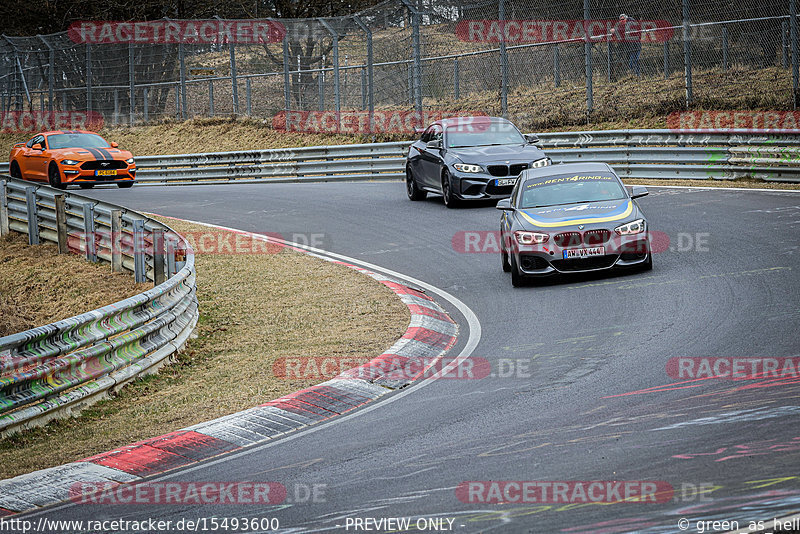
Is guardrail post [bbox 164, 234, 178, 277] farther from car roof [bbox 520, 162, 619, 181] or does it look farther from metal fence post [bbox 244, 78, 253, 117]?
metal fence post [bbox 244, 78, 253, 117]

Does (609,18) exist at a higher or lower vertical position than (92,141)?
higher

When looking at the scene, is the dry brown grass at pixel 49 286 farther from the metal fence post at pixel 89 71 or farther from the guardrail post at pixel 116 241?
the metal fence post at pixel 89 71

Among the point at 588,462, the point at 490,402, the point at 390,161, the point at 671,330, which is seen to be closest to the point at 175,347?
the point at 490,402

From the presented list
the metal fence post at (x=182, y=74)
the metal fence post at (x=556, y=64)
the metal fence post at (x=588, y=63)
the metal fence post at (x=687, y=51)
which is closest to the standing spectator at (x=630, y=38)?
the metal fence post at (x=588, y=63)

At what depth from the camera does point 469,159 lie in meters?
19.1

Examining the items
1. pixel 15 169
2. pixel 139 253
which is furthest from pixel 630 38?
pixel 15 169

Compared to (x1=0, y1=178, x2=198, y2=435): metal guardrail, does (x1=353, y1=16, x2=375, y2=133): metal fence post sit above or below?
above

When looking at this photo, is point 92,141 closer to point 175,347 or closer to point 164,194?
point 164,194

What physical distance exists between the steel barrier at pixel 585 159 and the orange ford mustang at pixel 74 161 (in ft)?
11.1

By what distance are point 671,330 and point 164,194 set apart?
18.9 metres

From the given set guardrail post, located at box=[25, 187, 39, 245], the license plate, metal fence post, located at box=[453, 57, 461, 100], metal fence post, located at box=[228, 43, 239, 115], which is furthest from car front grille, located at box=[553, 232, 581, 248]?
metal fence post, located at box=[228, 43, 239, 115]

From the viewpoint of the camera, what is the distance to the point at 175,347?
10398mm

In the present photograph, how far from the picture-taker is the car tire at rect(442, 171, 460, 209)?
63.5ft

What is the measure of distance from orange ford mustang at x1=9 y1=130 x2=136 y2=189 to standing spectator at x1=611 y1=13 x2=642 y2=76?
12374mm
